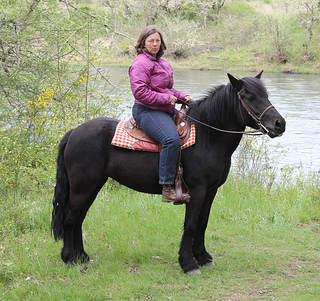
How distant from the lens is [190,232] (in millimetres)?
3967

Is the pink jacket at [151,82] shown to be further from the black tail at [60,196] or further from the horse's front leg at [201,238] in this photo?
the horse's front leg at [201,238]

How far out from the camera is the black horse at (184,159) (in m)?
3.84

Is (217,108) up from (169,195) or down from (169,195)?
up

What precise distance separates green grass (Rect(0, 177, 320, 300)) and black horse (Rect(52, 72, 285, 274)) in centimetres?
32

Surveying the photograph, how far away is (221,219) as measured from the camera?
557 cm

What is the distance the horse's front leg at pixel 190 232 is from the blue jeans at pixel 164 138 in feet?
1.09

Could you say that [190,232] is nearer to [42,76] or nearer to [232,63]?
[42,76]

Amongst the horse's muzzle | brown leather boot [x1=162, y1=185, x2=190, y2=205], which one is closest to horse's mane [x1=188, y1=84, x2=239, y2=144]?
the horse's muzzle

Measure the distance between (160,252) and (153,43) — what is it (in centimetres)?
236

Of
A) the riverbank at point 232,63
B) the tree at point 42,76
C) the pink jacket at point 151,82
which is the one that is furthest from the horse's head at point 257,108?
the riverbank at point 232,63

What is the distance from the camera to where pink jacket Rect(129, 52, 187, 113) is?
12.2 feet

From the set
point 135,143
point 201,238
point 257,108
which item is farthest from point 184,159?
point 201,238

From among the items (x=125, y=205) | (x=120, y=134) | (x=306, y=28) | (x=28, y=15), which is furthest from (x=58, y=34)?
(x=306, y=28)

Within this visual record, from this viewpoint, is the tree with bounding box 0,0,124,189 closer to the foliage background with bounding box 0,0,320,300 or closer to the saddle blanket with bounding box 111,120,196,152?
the foliage background with bounding box 0,0,320,300
